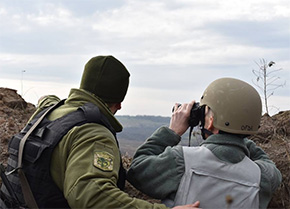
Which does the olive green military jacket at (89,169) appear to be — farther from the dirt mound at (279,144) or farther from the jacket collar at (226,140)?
the dirt mound at (279,144)

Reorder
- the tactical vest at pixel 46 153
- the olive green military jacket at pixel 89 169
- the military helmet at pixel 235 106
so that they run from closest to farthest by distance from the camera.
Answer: the olive green military jacket at pixel 89 169, the tactical vest at pixel 46 153, the military helmet at pixel 235 106

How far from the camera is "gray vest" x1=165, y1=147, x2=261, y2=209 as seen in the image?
10.6ft

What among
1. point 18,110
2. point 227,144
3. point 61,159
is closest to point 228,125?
point 227,144

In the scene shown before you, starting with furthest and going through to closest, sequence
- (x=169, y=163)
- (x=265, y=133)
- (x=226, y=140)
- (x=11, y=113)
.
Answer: (x=11, y=113)
(x=265, y=133)
(x=226, y=140)
(x=169, y=163)

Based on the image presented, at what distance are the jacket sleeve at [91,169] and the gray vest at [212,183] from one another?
1.04 ft

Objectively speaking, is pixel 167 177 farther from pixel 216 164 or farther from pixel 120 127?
pixel 120 127

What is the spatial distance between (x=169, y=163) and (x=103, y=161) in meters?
0.50

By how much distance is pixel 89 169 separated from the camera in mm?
2871

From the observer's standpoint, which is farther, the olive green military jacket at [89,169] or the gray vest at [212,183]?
the gray vest at [212,183]

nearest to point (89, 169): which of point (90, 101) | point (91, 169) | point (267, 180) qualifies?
point (91, 169)

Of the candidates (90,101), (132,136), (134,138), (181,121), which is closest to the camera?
(90,101)

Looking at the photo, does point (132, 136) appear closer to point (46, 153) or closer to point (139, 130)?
point (139, 130)

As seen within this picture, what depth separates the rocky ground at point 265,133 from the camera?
4.45 m

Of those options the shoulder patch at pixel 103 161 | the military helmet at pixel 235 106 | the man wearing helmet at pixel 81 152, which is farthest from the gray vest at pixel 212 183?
the shoulder patch at pixel 103 161
